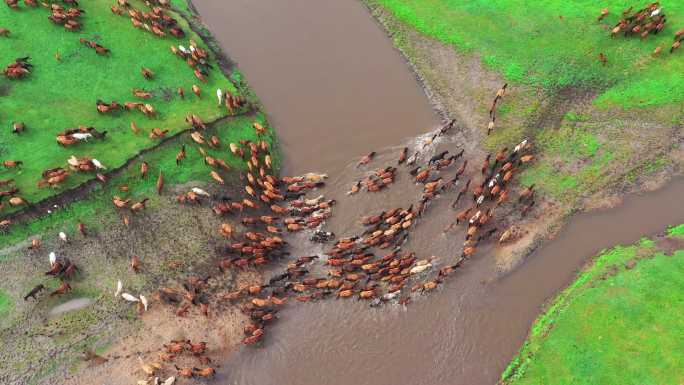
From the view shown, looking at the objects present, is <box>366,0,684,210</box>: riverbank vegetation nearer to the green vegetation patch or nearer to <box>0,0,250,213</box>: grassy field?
the green vegetation patch

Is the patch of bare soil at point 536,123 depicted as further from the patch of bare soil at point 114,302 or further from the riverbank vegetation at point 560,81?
the patch of bare soil at point 114,302

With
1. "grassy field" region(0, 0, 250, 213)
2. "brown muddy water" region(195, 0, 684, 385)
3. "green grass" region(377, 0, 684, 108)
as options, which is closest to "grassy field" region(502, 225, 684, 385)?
"brown muddy water" region(195, 0, 684, 385)

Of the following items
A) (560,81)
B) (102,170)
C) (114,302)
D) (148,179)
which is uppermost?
(560,81)

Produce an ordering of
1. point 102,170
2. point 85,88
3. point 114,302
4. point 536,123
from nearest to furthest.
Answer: point 114,302 → point 102,170 → point 85,88 → point 536,123

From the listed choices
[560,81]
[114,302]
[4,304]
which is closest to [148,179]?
[114,302]

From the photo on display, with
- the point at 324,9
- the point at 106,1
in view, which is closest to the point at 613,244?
the point at 324,9

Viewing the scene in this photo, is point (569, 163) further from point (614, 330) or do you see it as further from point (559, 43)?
point (614, 330)

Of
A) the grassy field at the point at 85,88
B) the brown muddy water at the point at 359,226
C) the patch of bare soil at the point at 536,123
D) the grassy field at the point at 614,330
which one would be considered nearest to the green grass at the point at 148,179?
the grassy field at the point at 85,88
